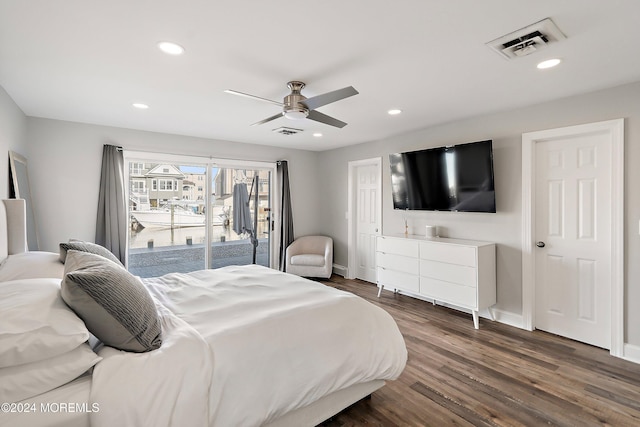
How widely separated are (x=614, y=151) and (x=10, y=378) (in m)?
4.33

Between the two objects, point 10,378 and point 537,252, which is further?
point 537,252

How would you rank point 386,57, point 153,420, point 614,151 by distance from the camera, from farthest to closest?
point 614,151
point 386,57
point 153,420

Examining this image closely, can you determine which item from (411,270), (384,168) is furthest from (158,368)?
(384,168)

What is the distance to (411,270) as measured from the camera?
404 centimetres

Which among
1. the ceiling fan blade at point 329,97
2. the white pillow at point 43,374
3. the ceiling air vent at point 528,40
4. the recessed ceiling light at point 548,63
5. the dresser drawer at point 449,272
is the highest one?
the recessed ceiling light at point 548,63

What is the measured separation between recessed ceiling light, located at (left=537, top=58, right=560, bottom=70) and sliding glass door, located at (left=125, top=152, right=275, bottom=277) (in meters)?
4.20

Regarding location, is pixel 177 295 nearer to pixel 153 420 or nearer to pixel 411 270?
pixel 153 420

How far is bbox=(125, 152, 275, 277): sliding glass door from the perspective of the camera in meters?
4.53

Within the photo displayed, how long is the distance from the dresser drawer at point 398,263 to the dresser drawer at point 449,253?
191 millimetres

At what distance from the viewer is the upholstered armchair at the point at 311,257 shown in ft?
17.6

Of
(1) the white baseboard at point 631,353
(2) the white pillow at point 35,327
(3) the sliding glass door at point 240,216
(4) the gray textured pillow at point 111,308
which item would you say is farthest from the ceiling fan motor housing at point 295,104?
(1) the white baseboard at point 631,353

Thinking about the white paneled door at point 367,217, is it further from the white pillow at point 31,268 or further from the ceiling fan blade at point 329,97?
the white pillow at point 31,268

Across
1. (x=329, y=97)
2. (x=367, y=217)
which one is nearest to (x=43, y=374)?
A: (x=329, y=97)

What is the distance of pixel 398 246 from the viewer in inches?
165
